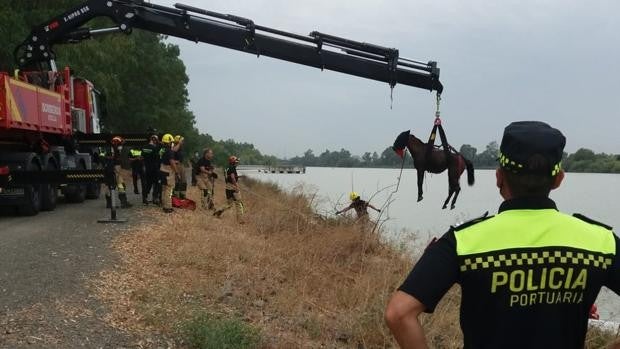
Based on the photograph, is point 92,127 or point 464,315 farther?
point 92,127

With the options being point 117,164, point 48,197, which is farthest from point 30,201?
point 117,164

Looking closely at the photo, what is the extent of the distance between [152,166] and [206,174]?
133 centimetres

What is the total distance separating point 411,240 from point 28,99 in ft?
26.4

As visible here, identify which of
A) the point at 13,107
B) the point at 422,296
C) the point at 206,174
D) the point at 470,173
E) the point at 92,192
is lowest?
the point at 92,192

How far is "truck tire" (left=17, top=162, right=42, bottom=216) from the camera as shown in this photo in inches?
476

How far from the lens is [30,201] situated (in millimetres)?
12148

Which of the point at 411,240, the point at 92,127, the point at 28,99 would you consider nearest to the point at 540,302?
the point at 411,240

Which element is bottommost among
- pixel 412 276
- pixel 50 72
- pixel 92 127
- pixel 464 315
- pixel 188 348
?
pixel 188 348

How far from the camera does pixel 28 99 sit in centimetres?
1166

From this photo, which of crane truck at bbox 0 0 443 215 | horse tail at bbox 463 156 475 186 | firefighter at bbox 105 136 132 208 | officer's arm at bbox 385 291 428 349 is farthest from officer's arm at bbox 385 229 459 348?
firefighter at bbox 105 136 132 208

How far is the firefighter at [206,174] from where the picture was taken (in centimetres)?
1466

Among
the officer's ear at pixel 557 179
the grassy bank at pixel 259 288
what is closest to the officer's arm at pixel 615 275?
the officer's ear at pixel 557 179

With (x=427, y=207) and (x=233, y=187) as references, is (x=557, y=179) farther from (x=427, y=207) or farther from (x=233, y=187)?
(x=427, y=207)

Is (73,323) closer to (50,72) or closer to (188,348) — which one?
(188,348)
